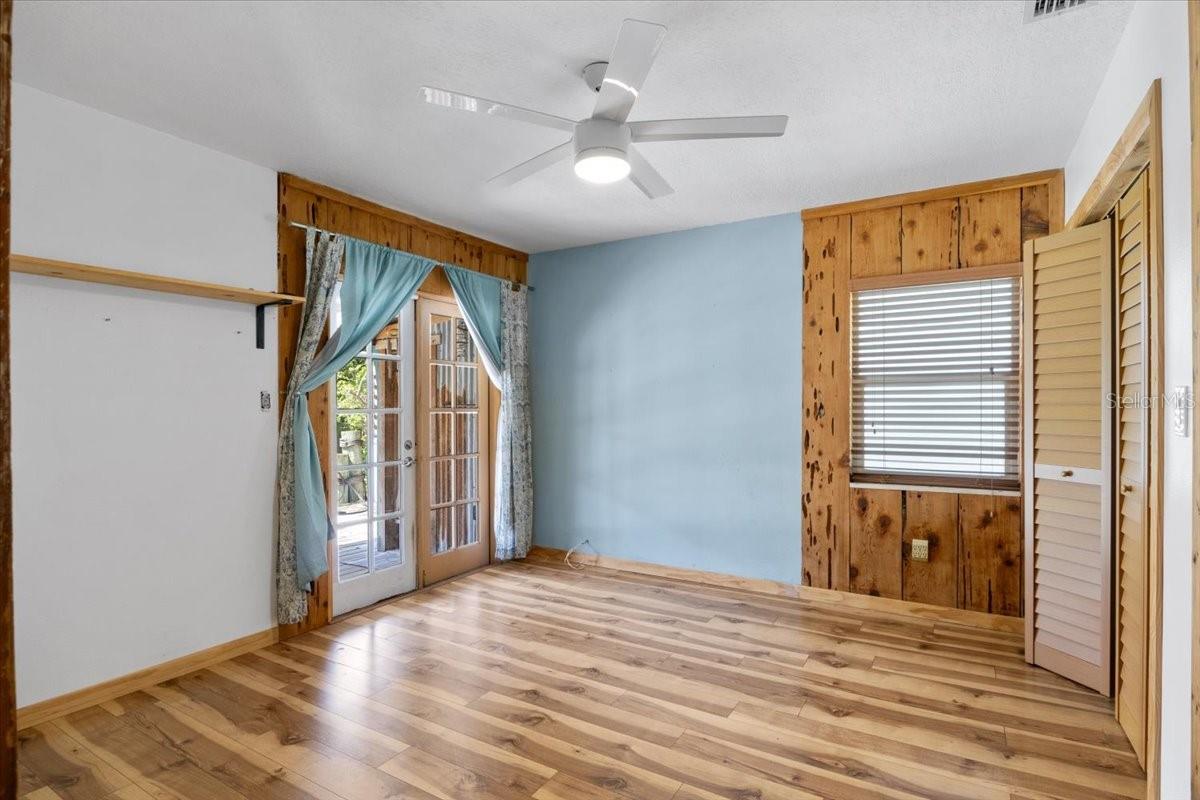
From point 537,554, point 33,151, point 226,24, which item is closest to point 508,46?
point 226,24

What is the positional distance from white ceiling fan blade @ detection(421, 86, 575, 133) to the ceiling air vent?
5.01 feet

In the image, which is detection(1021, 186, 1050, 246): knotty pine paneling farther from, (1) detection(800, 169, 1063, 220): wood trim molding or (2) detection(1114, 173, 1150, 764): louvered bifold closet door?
(2) detection(1114, 173, 1150, 764): louvered bifold closet door

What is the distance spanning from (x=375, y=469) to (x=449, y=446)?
0.68 meters

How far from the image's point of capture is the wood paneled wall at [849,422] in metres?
3.46

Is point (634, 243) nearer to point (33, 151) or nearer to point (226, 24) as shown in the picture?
point (226, 24)

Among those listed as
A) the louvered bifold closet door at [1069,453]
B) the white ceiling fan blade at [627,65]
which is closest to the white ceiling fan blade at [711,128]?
the white ceiling fan blade at [627,65]

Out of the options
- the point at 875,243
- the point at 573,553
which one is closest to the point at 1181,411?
the point at 875,243

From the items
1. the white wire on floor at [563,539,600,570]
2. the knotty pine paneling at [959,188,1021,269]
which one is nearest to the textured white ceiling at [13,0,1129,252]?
the knotty pine paneling at [959,188,1021,269]

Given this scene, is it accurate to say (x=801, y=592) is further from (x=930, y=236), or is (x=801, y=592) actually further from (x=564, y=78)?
(x=564, y=78)

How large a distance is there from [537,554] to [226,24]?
4.06 meters

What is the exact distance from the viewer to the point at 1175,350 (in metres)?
1.56

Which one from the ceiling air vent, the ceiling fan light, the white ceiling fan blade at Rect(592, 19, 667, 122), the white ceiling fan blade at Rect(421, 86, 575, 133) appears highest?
the ceiling air vent

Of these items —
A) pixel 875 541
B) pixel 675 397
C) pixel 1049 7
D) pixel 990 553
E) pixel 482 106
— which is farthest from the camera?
pixel 675 397

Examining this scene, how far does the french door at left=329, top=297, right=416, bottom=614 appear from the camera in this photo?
3.82 m
